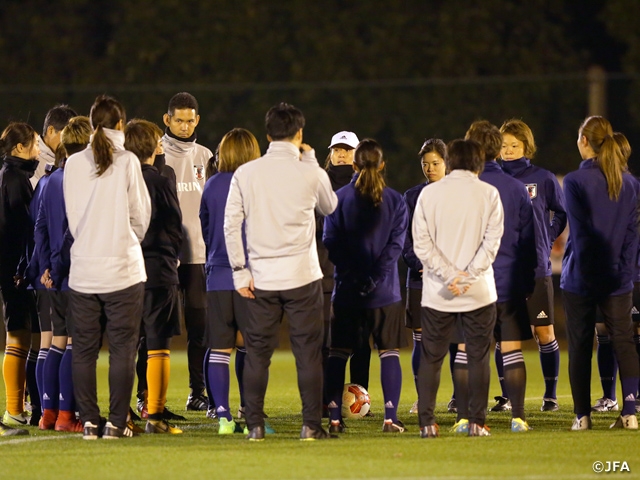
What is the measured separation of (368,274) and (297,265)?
79cm

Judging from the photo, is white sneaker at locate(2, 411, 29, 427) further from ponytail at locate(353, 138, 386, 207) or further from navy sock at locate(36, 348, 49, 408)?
ponytail at locate(353, 138, 386, 207)

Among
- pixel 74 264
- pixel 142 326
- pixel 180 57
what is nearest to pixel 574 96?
pixel 180 57

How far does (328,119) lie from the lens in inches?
709

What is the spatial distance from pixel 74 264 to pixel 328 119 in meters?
10.5

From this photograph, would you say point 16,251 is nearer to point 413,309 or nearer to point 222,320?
point 222,320

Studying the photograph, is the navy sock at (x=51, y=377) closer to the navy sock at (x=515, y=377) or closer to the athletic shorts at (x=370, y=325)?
the athletic shorts at (x=370, y=325)

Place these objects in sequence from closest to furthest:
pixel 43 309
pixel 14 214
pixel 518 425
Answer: pixel 518 425 < pixel 43 309 < pixel 14 214

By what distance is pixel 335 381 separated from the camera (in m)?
8.32

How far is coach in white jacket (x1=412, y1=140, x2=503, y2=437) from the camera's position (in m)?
7.62

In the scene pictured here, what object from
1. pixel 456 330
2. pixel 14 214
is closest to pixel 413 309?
pixel 456 330

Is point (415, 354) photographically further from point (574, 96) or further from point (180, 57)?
point (180, 57)

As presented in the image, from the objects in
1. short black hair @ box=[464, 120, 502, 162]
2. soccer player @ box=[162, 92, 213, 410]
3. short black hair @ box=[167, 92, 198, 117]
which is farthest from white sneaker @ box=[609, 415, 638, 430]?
short black hair @ box=[167, 92, 198, 117]

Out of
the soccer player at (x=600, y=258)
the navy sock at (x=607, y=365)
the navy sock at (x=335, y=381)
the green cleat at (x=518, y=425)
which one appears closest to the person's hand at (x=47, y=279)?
the navy sock at (x=335, y=381)

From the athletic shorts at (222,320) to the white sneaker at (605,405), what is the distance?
10.0ft
